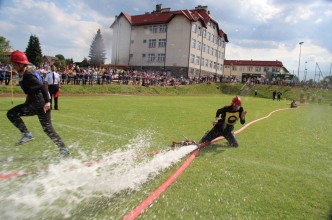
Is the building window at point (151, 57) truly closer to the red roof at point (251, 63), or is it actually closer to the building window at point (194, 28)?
the building window at point (194, 28)

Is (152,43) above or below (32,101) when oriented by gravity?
above

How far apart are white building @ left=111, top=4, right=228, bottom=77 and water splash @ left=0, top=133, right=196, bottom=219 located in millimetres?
50758

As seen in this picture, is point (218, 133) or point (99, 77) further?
point (99, 77)

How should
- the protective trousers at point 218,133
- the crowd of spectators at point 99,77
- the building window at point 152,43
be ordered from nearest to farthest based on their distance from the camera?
1. the protective trousers at point 218,133
2. the crowd of spectators at point 99,77
3. the building window at point 152,43

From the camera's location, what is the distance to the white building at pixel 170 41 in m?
58.9

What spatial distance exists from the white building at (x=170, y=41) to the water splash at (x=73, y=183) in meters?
50.8

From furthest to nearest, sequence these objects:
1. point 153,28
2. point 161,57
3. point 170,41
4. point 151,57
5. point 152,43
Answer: point 152,43 → point 153,28 → point 151,57 → point 161,57 → point 170,41

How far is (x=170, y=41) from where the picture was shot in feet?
197

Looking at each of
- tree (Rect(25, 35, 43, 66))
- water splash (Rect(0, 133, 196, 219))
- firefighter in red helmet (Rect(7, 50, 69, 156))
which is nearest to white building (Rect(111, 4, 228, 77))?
tree (Rect(25, 35, 43, 66))

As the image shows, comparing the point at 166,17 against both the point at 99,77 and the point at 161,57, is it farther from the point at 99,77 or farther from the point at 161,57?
the point at 99,77

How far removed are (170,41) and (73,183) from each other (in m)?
57.2

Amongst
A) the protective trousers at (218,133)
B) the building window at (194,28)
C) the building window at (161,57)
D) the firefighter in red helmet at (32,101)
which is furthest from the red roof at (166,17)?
the firefighter in red helmet at (32,101)

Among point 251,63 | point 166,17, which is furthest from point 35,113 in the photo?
point 251,63

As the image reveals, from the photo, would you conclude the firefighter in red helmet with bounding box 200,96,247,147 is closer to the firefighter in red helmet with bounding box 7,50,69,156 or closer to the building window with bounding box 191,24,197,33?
the firefighter in red helmet with bounding box 7,50,69,156
